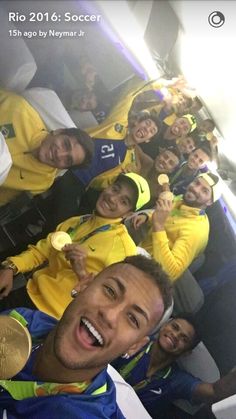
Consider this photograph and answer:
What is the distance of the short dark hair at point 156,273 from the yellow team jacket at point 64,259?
2cm

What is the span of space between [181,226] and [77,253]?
21 centimetres

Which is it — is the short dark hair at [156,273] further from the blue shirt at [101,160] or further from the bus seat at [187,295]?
the blue shirt at [101,160]

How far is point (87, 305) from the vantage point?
0.90m

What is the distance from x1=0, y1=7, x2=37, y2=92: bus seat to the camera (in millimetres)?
951

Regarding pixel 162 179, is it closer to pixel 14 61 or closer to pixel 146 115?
pixel 146 115

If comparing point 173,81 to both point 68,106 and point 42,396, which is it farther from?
point 42,396

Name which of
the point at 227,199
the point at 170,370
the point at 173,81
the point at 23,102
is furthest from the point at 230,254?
the point at 23,102

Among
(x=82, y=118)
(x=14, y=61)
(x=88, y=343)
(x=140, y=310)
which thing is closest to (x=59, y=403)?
(x=88, y=343)

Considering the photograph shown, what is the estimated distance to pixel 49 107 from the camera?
0.98 meters

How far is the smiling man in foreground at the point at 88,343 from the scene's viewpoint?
0.87 meters

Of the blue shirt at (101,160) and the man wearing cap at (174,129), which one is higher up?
the blue shirt at (101,160)

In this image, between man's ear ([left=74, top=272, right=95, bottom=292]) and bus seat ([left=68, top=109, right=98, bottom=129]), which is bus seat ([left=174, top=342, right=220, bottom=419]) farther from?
bus seat ([left=68, top=109, right=98, bottom=129])

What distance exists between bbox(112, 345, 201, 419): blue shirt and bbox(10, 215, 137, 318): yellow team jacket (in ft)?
0.57

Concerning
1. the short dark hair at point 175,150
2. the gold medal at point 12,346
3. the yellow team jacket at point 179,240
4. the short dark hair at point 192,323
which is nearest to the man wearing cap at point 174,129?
the short dark hair at point 175,150
